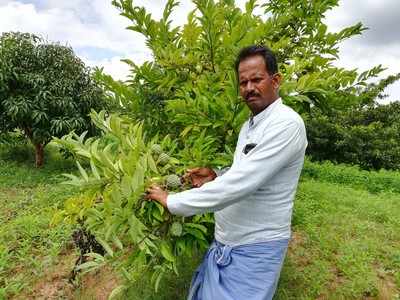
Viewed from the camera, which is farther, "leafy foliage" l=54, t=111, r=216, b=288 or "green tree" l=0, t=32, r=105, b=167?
"green tree" l=0, t=32, r=105, b=167

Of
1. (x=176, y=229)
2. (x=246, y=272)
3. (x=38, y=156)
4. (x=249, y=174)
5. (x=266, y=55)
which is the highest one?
(x=266, y=55)

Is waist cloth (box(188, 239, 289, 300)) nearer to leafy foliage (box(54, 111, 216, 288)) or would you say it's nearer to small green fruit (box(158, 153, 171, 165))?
leafy foliage (box(54, 111, 216, 288))

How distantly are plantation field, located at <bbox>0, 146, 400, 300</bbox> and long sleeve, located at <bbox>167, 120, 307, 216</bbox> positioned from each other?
1606 millimetres

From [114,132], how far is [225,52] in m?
0.88

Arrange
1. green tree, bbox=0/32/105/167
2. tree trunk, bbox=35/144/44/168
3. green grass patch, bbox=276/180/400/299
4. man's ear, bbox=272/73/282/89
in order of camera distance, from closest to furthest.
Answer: man's ear, bbox=272/73/282/89 < green grass patch, bbox=276/180/400/299 < green tree, bbox=0/32/105/167 < tree trunk, bbox=35/144/44/168

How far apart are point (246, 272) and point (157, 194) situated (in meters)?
0.53

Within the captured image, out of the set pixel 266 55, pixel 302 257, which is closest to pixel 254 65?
pixel 266 55

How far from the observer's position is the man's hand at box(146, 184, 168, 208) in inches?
73.9

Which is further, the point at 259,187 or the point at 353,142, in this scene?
the point at 353,142

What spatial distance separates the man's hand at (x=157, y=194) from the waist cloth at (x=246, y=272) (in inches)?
15.5

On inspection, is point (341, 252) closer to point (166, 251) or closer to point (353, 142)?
point (166, 251)

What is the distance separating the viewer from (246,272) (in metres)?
1.94

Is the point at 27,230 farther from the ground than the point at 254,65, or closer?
closer

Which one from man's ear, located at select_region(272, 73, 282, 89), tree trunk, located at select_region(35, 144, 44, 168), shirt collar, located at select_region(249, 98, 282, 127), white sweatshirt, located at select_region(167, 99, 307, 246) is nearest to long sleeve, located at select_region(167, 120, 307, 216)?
white sweatshirt, located at select_region(167, 99, 307, 246)
